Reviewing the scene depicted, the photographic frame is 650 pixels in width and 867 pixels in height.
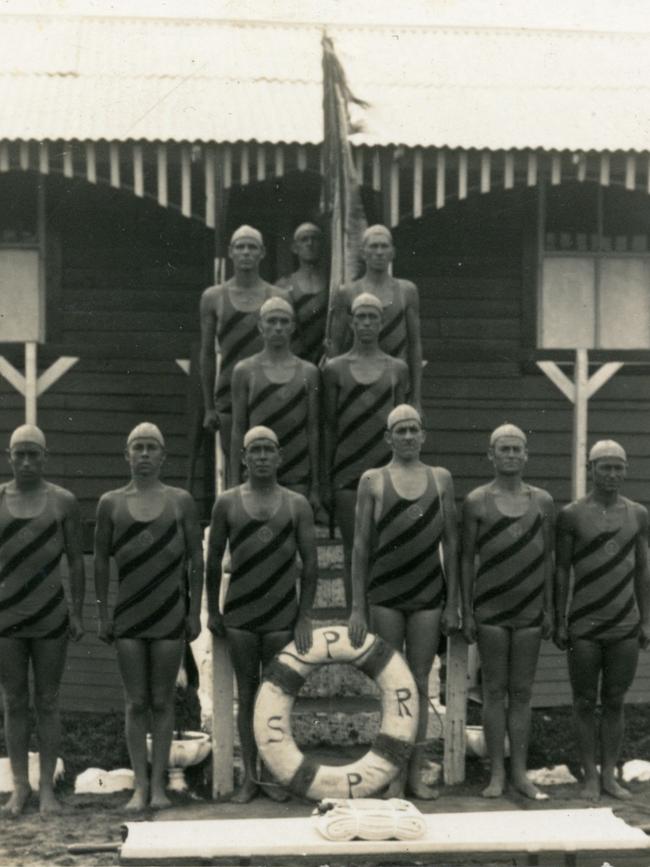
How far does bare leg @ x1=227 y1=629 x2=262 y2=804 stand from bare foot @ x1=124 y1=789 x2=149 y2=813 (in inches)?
19.0

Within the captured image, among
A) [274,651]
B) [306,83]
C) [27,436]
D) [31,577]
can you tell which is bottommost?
[274,651]

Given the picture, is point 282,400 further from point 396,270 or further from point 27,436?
point 396,270

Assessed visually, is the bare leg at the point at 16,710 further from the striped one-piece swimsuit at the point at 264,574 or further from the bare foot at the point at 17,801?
the striped one-piece swimsuit at the point at 264,574

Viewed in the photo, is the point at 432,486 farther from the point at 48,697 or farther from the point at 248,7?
the point at 248,7

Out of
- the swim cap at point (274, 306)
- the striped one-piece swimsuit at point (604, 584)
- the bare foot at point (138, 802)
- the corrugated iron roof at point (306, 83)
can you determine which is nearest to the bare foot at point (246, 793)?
the bare foot at point (138, 802)

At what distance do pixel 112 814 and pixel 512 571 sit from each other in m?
2.53

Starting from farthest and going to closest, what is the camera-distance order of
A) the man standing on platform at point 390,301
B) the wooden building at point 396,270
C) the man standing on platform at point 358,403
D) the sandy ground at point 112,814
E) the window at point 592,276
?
1. the window at point 592,276
2. the wooden building at point 396,270
3. the man standing on platform at point 390,301
4. the man standing on platform at point 358,403
5. the sandy ground at point 112,814

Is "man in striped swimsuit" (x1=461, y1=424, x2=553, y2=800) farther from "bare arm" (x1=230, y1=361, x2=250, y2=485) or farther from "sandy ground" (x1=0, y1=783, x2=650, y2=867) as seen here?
"bare arm" (x1=230, y1=361, x2=250, y2=485)

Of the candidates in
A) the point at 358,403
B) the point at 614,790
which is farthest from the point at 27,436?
the point at 614,790

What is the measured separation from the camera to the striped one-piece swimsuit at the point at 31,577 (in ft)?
23.9

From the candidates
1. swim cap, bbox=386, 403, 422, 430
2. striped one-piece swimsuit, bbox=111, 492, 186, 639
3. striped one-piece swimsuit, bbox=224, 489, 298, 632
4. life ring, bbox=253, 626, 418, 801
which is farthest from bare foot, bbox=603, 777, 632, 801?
striped one-piece swimsuit, bbox=111, 492, 186, 639

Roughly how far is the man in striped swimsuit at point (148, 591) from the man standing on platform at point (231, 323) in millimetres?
1194

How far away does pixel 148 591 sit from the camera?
734 centimetres

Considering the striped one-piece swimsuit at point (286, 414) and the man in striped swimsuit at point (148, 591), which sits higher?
the striped one-piece swimsuit at point (286, 414)
